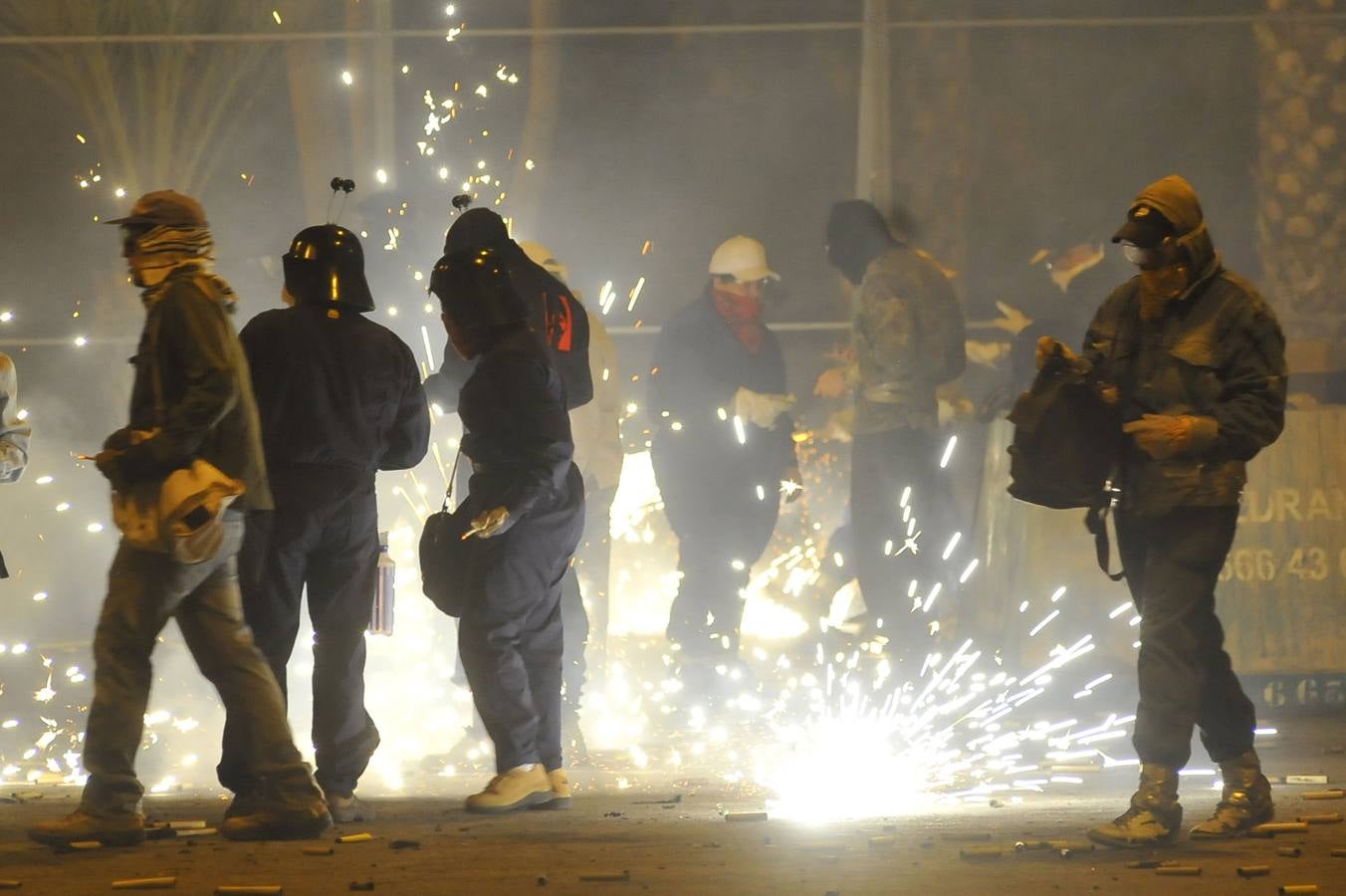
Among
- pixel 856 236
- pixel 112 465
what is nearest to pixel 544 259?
pixel 856 236

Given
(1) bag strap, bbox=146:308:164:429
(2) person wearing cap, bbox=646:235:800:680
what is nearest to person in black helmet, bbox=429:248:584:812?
(1) bag strap, bbox=146:308:164:429

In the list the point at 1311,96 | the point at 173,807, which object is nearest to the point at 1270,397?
the point at 173,807

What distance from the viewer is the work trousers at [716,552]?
9.22 m

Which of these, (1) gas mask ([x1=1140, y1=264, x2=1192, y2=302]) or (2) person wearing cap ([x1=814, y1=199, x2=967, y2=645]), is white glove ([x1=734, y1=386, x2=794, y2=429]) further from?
(1) gas mask ([x1=1140, y1=264, x2=1192, y2=302])

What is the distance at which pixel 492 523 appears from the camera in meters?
5.73

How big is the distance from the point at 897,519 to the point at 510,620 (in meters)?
3.31

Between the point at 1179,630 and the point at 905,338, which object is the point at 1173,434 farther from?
the point at 905,338

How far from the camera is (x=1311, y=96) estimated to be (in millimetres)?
11734

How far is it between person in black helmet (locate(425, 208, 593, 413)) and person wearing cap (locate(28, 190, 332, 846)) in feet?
4.95

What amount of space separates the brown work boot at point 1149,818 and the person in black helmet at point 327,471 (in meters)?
2.25

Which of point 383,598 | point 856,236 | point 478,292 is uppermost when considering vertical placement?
point 856,236

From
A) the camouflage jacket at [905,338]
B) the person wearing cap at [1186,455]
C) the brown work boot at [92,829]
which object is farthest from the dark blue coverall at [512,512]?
the camouflage jacket at [905,338]

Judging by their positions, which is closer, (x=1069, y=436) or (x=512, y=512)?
(x=1069, y=436)

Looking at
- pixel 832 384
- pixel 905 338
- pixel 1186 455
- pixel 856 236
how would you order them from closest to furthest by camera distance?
pixel 1186 455 < pixel 905 338 < pixel 856 236 < pixel 832 384
